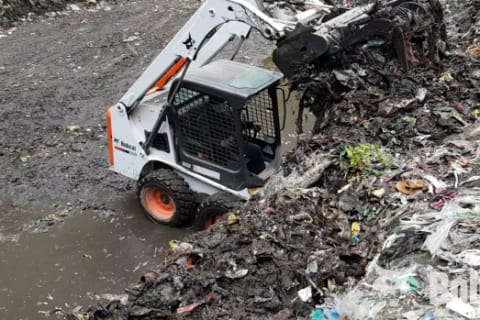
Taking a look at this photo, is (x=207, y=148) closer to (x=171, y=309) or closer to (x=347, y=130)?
(x=347, y=130)

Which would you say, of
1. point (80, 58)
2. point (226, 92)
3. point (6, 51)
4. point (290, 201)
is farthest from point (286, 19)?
point (6, 51)

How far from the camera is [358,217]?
4.86m

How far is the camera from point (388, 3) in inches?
253

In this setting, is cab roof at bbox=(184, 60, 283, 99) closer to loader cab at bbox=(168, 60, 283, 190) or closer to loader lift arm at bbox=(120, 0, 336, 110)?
loader cab at bbox=(168, 60, 283, 190)

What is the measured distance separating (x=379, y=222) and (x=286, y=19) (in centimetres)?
245

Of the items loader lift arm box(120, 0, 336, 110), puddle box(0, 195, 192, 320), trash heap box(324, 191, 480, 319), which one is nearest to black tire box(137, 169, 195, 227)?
puddle box(0, 195, 192, 320)

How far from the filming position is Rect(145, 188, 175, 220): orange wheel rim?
23.3 ft

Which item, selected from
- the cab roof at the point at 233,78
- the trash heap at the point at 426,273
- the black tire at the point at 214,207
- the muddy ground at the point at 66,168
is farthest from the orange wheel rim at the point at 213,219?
the trash heap at the point at 426,273

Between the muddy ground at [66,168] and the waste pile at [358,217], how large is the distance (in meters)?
1.62

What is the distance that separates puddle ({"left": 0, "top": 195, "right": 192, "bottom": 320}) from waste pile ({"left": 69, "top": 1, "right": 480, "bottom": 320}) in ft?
4.75

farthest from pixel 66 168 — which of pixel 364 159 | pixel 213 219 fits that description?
pixel 364 159

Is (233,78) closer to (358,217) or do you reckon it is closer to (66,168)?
(358,217)

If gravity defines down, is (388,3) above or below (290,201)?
above

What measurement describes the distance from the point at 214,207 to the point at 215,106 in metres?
1.06
